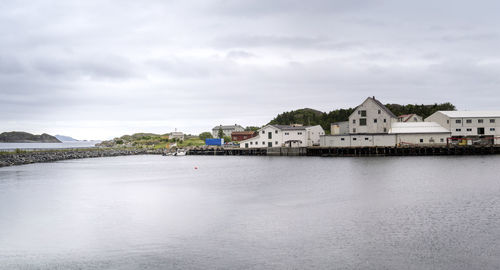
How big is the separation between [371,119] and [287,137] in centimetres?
1877

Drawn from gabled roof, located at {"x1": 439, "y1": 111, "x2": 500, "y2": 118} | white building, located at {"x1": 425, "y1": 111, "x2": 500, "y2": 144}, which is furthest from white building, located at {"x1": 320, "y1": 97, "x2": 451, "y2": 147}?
gabled roof, located at {"x1": 439, "y1": 111, "x2": 500, "y2": 118}

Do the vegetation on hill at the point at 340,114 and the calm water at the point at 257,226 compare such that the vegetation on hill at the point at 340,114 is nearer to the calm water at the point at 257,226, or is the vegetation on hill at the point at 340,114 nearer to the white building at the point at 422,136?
the white building at the point at 422,136

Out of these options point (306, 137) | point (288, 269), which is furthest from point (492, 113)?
point (288, 269)

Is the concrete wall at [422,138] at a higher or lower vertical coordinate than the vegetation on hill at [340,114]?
lower

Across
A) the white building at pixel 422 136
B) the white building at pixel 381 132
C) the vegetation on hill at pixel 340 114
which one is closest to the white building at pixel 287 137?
the white building at pixel 381 132

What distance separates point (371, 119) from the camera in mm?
82438

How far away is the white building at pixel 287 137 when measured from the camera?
8869cm

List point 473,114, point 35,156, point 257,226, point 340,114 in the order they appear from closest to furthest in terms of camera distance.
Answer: point 257,226, point 473,114, point 35,156, point 340,114

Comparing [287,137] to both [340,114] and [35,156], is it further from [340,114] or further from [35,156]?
[340,114]

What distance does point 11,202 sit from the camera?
30.3 m

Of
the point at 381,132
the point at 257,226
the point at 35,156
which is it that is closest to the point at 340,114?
the point at 381,132

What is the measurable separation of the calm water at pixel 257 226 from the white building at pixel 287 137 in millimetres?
49645

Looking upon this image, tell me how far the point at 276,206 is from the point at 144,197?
39.6ft

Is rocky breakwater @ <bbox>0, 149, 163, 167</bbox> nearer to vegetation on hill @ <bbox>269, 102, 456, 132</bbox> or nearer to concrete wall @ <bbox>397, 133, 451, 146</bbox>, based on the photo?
vegetation on hill @ <bbox>269, 102, 456, 132</bbox>
